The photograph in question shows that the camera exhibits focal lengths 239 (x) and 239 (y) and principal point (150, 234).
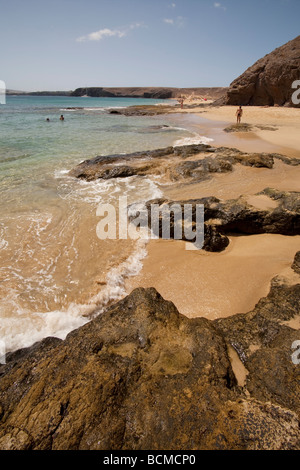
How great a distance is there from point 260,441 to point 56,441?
1304 millimetres

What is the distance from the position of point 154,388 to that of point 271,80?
41428 millimetres

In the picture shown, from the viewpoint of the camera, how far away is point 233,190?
7.03m

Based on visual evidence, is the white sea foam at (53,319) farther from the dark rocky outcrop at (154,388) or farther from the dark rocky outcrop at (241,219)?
the dark rocky outcrop at (241,219)

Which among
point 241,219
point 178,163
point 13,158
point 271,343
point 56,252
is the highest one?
point 13,158

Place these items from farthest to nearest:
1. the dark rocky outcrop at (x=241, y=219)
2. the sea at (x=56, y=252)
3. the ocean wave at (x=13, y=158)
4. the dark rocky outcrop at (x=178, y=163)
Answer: the ocean wave at (x=13, y=158)
the dark rocky outcrop at (x=178, y=163)
the dark rocky outcrop at (x=241, y=219)
the sea at (x=56, y=252)

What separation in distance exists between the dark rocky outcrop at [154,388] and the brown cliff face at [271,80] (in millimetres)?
36982

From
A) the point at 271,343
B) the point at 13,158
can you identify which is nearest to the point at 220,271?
the point at 271,343

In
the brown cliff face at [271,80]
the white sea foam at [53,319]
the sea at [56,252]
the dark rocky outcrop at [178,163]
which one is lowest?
the white sea foam at [53,319]

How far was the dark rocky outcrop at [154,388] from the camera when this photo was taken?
61.7 inches

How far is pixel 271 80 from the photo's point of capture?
32.6 metres

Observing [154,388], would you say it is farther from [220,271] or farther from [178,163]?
[178,163]

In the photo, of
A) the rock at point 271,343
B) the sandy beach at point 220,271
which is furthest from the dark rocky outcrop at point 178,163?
the rock at point 271,343

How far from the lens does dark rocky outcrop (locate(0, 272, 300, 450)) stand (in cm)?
157
